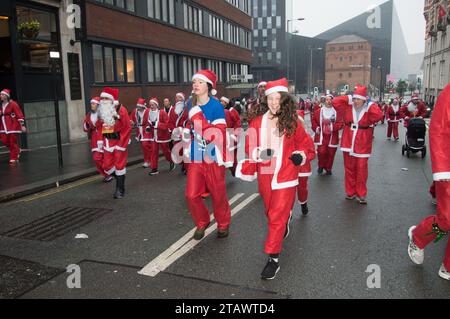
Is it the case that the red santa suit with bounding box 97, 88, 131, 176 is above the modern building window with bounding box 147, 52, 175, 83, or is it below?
below

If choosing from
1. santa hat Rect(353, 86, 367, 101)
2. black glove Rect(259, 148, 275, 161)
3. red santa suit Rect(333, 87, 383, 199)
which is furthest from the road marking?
santa hat Rect(353, 86, 367, 101)

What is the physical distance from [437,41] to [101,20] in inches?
1666

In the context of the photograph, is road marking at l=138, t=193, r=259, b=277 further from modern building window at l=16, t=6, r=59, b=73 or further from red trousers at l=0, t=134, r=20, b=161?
modern building window at l=16, t=6, r=59, b=73

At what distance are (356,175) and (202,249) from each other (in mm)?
3635

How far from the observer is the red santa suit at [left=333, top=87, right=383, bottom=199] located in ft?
24.2

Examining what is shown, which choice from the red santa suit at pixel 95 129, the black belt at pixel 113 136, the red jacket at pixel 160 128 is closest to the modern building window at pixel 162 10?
the red jacket at pixel 160 128

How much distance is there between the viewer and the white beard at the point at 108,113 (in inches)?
307

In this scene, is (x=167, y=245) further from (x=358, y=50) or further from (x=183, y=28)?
(x=358, y=50)

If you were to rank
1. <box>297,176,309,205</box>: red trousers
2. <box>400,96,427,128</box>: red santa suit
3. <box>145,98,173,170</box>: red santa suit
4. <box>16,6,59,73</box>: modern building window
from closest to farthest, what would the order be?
1. <box>297,176,309,205</box>: red trousers
2. <box>145,98,173,170</box>: red santa suit
3. <box>400,96,427,128</box>: red santa suit
4. <box>16,6,59,73</box>: modern building window

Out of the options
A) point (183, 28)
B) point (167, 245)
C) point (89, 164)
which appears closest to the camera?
point (167, 245)

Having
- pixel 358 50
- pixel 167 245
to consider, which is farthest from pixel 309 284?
pixel 358 50

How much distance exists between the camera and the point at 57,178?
9562mm

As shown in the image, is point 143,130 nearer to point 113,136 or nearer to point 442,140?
point 113,136

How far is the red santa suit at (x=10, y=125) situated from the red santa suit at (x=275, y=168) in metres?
9.61
